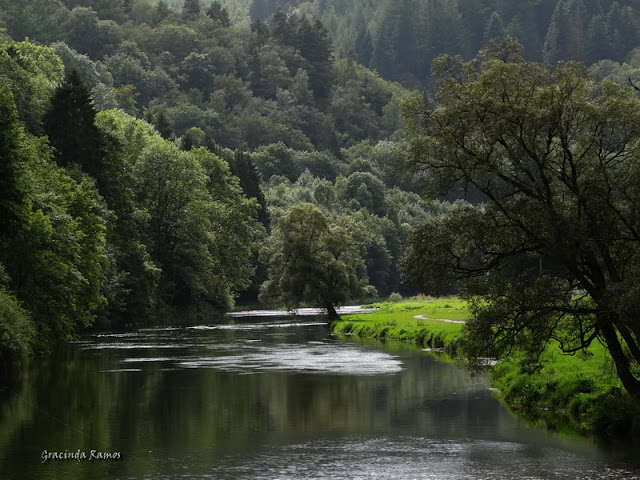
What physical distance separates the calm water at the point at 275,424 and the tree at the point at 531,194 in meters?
4.44

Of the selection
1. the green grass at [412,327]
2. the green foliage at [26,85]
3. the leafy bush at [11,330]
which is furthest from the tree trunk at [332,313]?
the leafy bush at [11,330]

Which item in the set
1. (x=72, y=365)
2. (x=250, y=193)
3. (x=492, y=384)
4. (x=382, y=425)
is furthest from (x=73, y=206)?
(x=250, y=193)

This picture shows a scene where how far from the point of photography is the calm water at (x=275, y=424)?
103 ft

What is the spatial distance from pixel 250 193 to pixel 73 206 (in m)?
93.7

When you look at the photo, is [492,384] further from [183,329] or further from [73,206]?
[183,329]

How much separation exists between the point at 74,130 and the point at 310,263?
25.5 m

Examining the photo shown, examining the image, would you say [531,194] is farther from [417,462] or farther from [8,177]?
[8,177]

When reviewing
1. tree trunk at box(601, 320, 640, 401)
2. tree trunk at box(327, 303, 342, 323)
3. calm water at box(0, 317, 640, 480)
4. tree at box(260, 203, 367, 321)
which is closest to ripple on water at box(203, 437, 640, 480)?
calm water at box(0, 317, 640, 480)

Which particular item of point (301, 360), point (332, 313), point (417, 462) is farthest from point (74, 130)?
point (417, 462)

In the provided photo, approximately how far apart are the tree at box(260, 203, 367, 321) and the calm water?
3639cm

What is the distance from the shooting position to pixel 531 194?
36.4m

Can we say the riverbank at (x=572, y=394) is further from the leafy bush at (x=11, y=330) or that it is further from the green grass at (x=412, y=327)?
the leafy bush at (x=11, y=330)

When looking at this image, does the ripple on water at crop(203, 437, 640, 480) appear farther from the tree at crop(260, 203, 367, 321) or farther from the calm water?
the tree at crop(260, 203, 367, 321)

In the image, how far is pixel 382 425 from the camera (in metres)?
39.9
